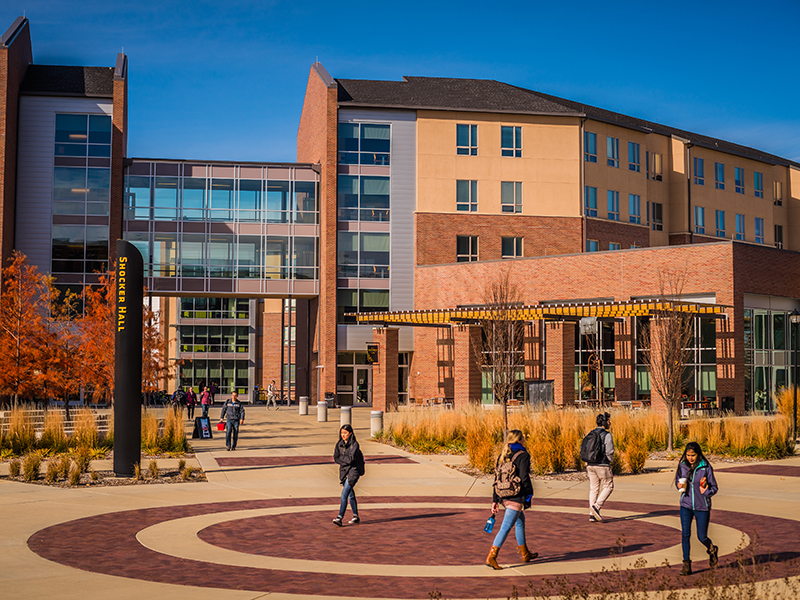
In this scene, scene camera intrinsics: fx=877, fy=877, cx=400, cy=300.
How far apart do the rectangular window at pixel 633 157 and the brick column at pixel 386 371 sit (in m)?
20.3

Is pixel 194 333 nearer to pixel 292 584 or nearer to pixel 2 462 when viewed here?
pixel 2 462

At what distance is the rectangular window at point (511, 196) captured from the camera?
52875mm

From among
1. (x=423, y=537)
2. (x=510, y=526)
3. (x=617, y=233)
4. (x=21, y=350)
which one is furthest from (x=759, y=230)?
(x=510, y=526)

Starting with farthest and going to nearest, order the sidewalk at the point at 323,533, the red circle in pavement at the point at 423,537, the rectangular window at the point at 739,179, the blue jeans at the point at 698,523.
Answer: the rectangular window at the point at 739,179, the red circle in pavement at the point at 423,537, the blue jeans at the point at 698,523, the sidewalk at the point at 323,533

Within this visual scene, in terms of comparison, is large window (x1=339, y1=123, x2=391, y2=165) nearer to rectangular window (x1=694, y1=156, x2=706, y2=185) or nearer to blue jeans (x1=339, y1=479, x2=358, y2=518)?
rectangular window (x1=694, y1=156, x2=706, y2=185)

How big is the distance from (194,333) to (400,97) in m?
70.4

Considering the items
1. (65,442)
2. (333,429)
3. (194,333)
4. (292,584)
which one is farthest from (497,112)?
(194,333)

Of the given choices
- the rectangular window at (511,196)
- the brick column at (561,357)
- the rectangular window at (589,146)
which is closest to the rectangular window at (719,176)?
the rectangular window at (589,146)

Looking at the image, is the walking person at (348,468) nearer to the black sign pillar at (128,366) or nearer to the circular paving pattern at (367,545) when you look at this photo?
the circular paving pattern at (367,545)

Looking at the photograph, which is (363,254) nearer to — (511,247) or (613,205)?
(511,247)

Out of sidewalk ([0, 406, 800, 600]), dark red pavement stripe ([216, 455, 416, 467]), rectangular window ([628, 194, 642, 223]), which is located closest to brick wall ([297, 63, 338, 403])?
rectangular window ([628, 194, 642, 223])

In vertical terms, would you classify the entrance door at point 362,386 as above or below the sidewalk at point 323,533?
above

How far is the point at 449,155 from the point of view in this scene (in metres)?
52.7

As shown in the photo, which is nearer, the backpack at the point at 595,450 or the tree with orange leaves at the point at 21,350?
the backpack at the point at 595,450
